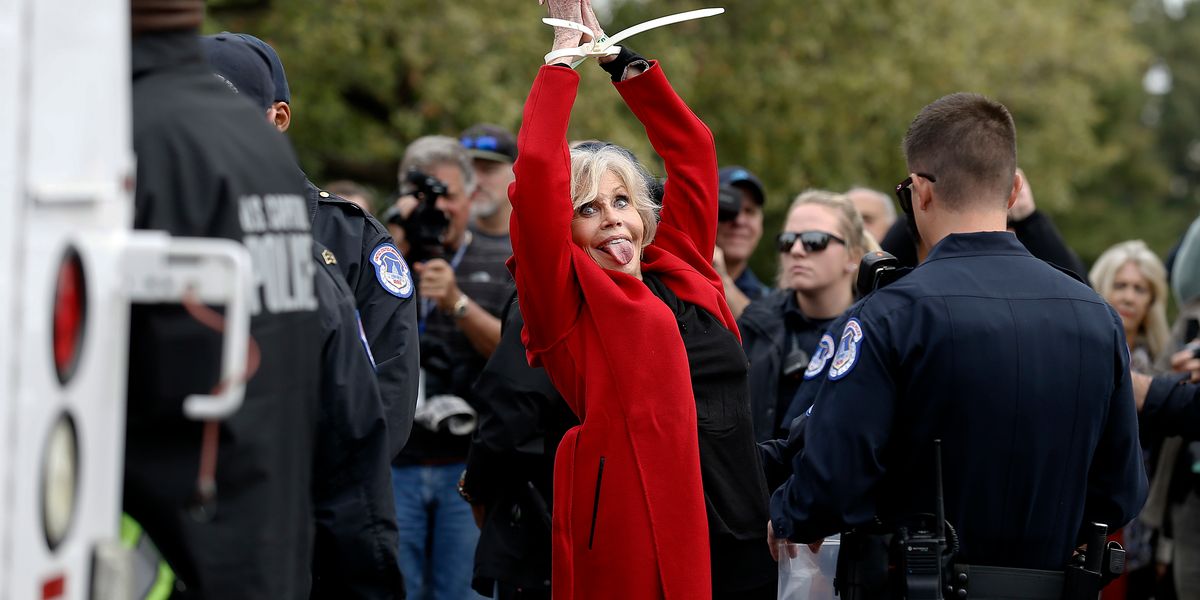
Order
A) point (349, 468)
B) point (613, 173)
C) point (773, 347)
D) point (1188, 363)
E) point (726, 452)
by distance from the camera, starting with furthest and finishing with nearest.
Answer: point (773, 347) → point (1188, 363) → point (613, 173) → point (726, 452) → point (349, 468)

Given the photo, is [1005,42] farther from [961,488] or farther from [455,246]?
[961,488]

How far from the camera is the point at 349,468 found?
2898 millimetres

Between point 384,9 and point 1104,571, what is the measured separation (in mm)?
10692

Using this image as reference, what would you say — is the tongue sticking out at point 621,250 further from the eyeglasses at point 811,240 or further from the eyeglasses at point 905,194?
the eyeglasses at point 811,240

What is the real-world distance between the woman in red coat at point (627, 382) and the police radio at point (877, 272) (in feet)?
1.29

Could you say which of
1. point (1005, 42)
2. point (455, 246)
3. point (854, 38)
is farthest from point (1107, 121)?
point (455, 246)

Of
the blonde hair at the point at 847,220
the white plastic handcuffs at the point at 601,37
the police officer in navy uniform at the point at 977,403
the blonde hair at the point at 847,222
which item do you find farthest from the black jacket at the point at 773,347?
the white plastic handcuffs at the point at 601,37

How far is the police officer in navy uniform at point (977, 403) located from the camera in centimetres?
326

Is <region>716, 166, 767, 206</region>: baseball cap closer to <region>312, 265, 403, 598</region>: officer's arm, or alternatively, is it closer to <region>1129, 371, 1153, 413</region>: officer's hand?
<region>1129, 371, 1153, 413</region>: officer's hand

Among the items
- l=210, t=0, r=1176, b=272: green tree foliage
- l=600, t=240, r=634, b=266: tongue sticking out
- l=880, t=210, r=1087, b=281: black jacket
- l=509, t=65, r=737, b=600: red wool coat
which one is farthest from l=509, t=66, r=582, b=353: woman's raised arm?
Result: l=210, t=0, r=1176, b=272: green tree foliage

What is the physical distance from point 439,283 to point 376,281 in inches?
73.5

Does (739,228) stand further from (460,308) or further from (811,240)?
(460,308)

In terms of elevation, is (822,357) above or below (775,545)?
above

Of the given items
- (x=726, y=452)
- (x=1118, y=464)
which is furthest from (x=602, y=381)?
(x=1118, y=464)
